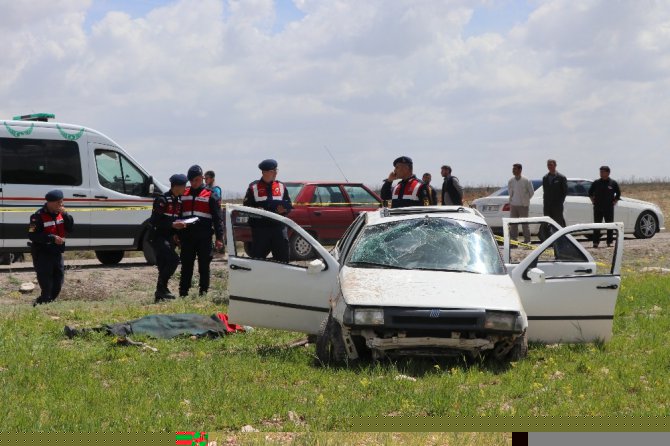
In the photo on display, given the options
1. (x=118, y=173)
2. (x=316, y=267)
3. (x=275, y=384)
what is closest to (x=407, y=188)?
(x=316, y=267)

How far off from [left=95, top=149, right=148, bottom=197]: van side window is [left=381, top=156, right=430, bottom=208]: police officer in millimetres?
7668

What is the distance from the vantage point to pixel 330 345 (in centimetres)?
876

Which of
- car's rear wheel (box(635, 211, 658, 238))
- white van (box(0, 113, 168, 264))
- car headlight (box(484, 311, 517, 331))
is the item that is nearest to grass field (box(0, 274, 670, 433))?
car headlight (box(484, 311, 517, 331))

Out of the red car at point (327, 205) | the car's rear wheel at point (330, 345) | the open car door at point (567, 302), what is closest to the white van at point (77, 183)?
the red car at point (327, 205)

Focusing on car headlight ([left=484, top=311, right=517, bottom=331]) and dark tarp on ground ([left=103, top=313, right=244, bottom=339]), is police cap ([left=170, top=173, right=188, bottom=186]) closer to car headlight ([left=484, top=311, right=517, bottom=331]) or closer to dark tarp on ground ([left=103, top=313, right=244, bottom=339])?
dark tarp on ground ([left=103, top=313, right=244, bottom=339])

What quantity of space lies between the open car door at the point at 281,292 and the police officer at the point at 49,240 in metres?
5.09

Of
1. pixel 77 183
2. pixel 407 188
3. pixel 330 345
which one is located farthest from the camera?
pixel 77 183

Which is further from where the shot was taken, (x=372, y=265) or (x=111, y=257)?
(x=111, y=257)

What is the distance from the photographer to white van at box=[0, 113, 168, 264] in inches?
693

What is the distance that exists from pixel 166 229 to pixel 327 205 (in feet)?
24.8

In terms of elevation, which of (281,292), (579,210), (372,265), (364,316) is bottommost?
(579,210)

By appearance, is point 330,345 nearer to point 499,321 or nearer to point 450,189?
point 499,321

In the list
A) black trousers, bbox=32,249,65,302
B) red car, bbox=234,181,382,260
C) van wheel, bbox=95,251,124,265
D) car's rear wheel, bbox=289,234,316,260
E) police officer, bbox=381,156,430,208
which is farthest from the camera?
red car, bbox=234,181,382,260

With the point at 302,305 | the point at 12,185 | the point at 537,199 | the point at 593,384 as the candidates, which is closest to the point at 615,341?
the point at 593,384
